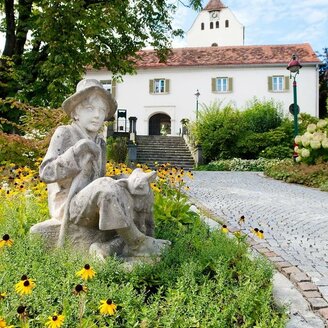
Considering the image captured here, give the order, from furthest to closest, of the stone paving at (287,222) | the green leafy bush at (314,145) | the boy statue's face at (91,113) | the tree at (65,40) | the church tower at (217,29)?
the church tower at (217,29), the green leafy bush at (314,145), the tree at (65,40), the stone paving at (287,222), the boy statue's face at (91,113)

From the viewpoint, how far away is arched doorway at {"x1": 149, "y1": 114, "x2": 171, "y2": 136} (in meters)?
35.5

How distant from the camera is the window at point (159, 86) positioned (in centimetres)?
3369

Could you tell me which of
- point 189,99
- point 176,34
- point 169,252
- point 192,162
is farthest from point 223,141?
point 169,252

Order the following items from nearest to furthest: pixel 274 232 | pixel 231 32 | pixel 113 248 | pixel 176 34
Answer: pixel 113 248, pixel 274 232, pixel 176 34, pixel 231 32

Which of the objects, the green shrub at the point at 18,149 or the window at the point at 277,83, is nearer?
the green shrub at the point at 18,149

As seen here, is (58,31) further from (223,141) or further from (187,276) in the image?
(223,141)

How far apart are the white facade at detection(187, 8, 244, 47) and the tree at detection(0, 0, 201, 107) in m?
39.4

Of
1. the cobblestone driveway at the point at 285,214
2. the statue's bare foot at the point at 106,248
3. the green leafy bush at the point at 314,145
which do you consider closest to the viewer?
the statue's bare foot at the point at 106,248

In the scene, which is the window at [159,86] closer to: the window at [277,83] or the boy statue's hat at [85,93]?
the window at [277,83]

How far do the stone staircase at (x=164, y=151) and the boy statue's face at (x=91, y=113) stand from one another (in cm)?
1684

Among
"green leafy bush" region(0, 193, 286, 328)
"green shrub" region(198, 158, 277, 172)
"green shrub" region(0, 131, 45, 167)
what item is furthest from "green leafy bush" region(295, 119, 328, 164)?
"green leafy bush" region(0, 193, 286, 328)

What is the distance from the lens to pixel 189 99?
33.5 meters

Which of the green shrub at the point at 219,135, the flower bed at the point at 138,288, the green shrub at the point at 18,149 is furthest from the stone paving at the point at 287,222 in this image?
the green shrub at the point at 219,135

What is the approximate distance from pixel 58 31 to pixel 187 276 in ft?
36.4
